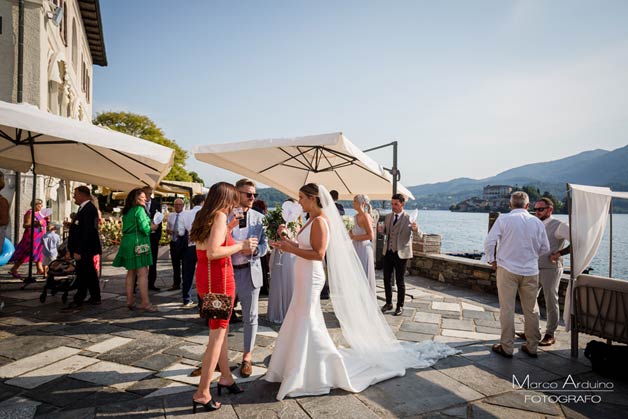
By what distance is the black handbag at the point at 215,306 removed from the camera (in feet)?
9.07

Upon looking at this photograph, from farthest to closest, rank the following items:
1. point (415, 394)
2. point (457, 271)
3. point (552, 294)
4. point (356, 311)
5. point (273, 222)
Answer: point (457, 271)
point (273, 222)
point (552, 294)
point (356, 311)
point (415, 394)

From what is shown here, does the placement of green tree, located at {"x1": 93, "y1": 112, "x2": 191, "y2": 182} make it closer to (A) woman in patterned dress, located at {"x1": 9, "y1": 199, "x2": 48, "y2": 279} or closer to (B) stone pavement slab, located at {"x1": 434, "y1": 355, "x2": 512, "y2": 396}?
(A) woman in patterned dress, located at {"x1": 9, "y1": 199, "x2": 48, "y2": 279}

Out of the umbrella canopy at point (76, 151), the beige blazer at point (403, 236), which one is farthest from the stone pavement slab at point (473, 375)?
the umbrella canopy at point (76, 151)

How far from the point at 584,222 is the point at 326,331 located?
351cm

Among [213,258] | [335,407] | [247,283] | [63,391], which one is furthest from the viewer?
[247,283]

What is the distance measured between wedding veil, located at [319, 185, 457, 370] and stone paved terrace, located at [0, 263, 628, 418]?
9.8 inches

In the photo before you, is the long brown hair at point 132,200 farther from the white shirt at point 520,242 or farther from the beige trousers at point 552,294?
the beige trousers at point 552,294

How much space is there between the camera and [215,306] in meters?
2.77

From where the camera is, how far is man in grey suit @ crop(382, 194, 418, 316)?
580 cm

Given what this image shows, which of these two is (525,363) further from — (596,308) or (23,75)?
(23,75)

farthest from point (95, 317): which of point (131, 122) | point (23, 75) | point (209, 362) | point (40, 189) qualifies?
point (131, 122)

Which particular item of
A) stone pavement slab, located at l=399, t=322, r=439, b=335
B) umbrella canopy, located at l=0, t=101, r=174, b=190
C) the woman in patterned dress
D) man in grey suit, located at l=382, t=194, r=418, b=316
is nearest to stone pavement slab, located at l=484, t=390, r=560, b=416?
stone pavement slab, located at l=399, t=322, r=439, b=335

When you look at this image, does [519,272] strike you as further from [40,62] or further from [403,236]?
[40,62]

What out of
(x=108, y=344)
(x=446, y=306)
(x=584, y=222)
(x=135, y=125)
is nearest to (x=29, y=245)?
(x=108, y=344)
